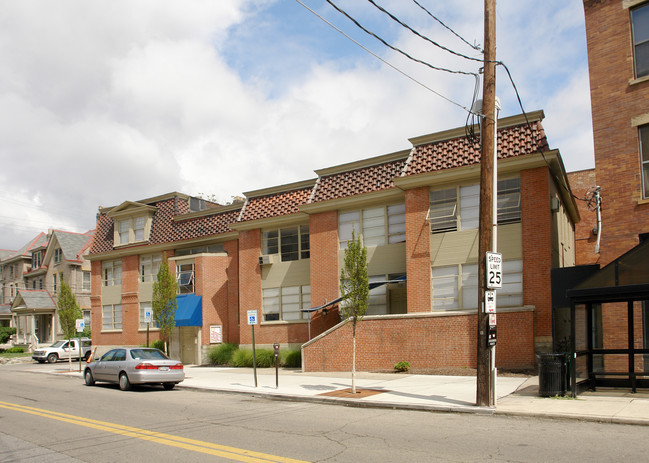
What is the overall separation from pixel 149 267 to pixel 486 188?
1031 inches

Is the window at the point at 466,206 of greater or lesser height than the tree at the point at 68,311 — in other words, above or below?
above

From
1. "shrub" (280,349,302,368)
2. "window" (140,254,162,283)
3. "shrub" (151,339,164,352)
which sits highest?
"window" (140,254,162,283)

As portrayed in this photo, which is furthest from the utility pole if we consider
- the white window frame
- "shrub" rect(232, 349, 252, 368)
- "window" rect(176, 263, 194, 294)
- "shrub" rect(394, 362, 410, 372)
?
"window" rect(176, 263, 194, 294)

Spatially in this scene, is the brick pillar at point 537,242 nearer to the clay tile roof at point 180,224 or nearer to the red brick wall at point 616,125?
the red brick wall at point 616,125

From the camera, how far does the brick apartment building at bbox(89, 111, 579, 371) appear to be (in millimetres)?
19281

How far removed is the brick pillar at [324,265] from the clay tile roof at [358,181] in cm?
92

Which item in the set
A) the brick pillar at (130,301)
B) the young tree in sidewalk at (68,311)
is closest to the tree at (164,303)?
the young tree in sidewalk at (68,311)

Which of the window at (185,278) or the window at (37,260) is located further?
the window at (37,260)

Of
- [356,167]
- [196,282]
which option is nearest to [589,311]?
[356,167]

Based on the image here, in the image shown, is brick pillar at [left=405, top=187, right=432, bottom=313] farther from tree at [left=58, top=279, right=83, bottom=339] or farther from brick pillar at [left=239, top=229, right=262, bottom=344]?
tree at [left=58, top=279, right=83, bottom=339]

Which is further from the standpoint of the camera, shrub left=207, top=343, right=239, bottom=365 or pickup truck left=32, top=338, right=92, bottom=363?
pickup truck left=32, top=338, right=92, bottom=363

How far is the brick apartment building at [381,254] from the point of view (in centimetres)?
1928

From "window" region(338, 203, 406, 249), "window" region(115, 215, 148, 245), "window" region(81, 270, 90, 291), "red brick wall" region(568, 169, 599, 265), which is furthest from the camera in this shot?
"window" region(81, 270, 90, 291)

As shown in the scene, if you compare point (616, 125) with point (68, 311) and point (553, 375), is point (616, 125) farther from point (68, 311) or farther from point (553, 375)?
point (68, 311)
